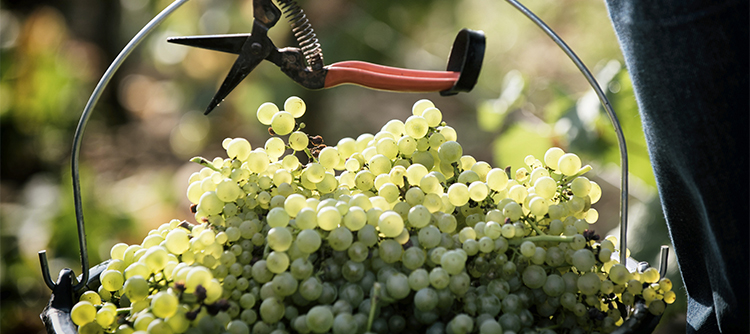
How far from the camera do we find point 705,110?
382 mm

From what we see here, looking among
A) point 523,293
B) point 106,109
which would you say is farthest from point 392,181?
point 106,109

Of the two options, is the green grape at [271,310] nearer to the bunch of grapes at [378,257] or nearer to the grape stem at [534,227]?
the bunch of grapes at [378,257]

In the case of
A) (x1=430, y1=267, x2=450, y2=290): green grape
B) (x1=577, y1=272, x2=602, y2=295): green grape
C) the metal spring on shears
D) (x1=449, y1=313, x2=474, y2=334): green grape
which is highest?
the metal spring on shears

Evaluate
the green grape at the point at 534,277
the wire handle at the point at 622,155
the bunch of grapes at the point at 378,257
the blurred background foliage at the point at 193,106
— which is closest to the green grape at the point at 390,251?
the bunch of grapes at the point at 378,257

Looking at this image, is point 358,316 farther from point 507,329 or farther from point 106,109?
point 106,109

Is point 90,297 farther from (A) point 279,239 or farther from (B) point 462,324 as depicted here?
(B) point 462,324

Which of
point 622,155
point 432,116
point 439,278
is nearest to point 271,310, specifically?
point 439,278

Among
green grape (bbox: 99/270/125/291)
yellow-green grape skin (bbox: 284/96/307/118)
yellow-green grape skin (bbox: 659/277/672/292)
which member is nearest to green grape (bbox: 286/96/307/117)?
yellow-green grape skin (bbox: 284/96/307/118)

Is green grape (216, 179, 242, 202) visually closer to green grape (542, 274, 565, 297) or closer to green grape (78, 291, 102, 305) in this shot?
green grape (78, 291, 102, 305)

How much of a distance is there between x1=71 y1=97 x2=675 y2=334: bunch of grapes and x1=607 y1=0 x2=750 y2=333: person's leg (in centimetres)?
6

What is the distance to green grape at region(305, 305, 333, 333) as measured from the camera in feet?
1.13

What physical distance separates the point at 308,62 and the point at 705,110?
354 mm

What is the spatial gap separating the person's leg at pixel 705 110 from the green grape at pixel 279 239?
31cm

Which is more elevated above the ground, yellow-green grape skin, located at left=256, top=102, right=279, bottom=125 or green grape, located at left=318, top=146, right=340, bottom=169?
yellow-green grape skin, located at left=256, top=102, right=279, bottom=125
